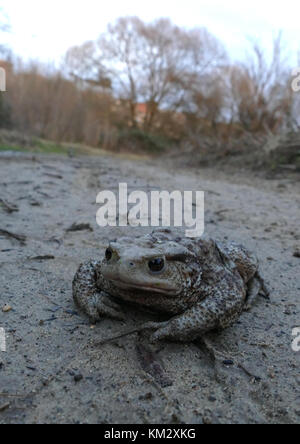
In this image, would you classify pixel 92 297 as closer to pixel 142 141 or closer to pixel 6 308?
pixel 6 308

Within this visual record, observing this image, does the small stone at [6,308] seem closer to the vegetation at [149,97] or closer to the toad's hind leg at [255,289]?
the toad's hind leg at [255,289]

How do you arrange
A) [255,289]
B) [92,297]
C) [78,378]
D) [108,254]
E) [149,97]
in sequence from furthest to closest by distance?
[149,97] < [255,289] < [92,297] < [108,254] < [78,378]

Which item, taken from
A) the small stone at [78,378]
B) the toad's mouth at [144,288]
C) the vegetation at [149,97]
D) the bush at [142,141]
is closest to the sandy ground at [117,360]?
the small stone at [78,378]

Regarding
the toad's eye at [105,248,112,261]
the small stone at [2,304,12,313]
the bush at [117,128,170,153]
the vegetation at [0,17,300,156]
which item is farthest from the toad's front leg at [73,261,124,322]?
the bush at [117,128,170,153]

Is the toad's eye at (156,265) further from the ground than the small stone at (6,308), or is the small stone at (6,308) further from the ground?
the toad's eye at (156,265)

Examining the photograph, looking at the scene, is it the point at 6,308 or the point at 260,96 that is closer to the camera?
the point at 6,308

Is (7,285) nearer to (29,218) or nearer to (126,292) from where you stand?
(126,292)

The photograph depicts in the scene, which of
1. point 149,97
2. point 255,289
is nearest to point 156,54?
point 149,97
